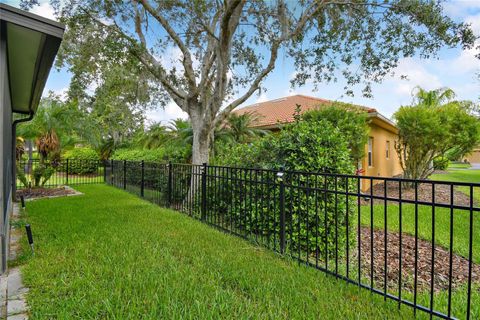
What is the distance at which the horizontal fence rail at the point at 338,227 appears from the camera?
287cm

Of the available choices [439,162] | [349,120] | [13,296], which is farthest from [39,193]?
[439,162]

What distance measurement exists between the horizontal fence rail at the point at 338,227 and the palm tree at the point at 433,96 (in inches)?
631

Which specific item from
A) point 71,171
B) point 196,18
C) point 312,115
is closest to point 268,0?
point 196,18

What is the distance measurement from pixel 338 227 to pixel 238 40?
7410 millimetres

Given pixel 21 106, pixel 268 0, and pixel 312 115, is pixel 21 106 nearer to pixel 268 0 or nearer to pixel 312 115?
pixel 268 0

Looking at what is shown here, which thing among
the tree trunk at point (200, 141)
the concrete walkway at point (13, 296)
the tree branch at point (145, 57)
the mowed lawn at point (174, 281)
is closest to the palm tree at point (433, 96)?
the tree trunk at point (200, 141)

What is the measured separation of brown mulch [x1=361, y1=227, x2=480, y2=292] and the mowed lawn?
1502 millimetres

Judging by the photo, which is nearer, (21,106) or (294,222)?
(294,222)

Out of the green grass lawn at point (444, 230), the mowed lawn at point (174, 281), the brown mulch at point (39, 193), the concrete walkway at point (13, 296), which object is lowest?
the green grass lawn at point (444, 230)

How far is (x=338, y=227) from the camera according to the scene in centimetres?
430

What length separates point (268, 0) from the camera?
8555 mm

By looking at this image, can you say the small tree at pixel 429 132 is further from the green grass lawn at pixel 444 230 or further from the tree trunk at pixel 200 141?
the tree trunk at pixel 200 141

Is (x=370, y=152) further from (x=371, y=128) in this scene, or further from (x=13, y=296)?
(x=13, y=296)

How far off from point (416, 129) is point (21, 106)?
1360cm
